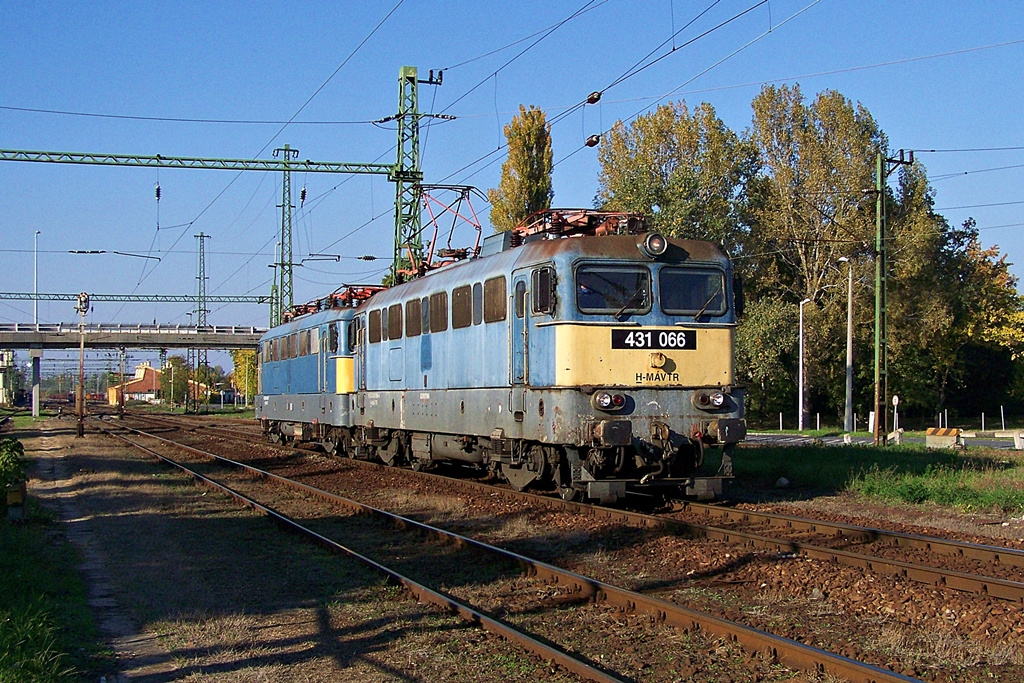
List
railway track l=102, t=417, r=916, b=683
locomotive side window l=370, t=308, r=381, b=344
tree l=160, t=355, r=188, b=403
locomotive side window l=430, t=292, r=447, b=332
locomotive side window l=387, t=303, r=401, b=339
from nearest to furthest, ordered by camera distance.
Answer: railway track l=102, t=417, r=916, b=683 < locomotive side window l=430, t=292, r=447, b=332 < locomotive side window l=387, t=303, r=401, b=339 < locomotive side window l=370, t=308, r=381, b=344 < tree l=160, t=355, r=188, b=403

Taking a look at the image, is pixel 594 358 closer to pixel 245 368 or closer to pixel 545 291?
pixel 545 291

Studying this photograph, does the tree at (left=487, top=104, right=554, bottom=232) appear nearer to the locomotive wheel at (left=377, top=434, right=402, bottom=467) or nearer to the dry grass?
the locomotive wheel at (left=377, top=434, right=402, bottom=467)

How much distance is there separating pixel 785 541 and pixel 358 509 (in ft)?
22.7

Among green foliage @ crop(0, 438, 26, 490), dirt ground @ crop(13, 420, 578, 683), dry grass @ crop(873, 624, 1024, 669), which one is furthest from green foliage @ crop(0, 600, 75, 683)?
green foliage @ crop(0, 438, 26, 490)

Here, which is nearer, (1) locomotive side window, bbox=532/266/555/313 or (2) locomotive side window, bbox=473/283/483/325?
(1) locomotive side window, bbox=532/266/555/313

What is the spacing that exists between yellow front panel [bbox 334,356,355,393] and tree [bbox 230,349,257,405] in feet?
219

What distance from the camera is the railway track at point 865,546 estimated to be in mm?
8766

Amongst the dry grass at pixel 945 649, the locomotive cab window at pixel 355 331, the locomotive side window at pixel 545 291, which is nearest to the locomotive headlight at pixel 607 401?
the locomotive side window at pixel 545 291

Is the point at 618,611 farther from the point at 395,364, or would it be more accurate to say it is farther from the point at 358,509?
the point at 395,364

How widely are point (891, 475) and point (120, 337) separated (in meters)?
65.8

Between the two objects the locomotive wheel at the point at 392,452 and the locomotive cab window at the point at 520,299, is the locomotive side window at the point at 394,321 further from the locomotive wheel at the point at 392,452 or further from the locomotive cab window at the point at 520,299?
the locomotive cab window at the point at 520,299

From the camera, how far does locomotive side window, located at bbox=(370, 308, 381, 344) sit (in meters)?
21.2

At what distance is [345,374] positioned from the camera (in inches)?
938

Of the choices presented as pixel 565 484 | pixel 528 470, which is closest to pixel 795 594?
pixel 565 484
